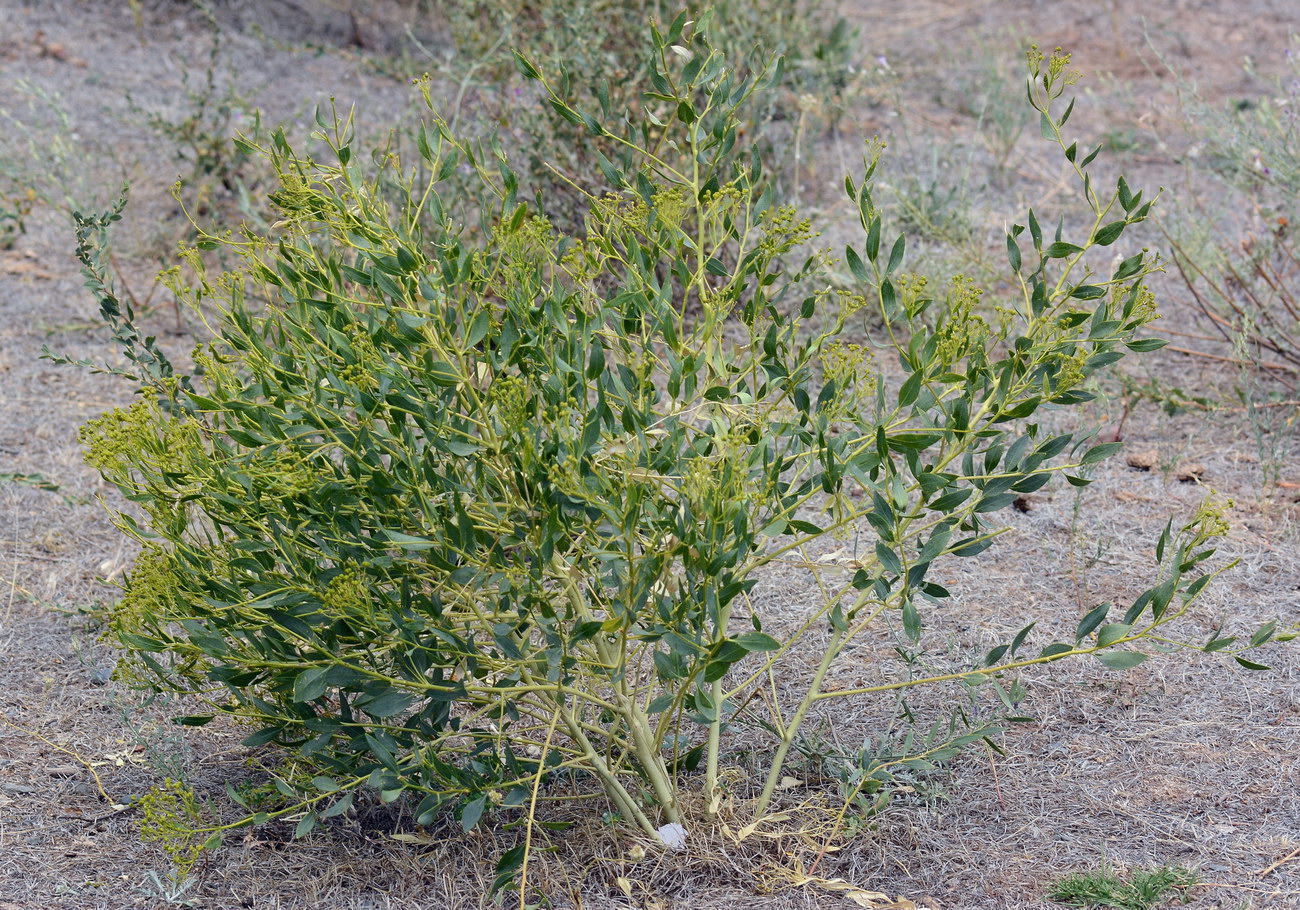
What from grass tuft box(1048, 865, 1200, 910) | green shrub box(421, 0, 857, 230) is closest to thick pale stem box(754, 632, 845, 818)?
grass tuft box(1048, 865, 1200, 910)

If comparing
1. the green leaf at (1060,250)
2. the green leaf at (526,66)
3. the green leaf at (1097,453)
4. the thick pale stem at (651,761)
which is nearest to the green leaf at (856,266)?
the green leaf at (1060,250)

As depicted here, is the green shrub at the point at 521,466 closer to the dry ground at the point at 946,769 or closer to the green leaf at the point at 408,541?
the green leaf at the point at 408,541

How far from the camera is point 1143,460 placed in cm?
379

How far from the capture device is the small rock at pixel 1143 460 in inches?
149

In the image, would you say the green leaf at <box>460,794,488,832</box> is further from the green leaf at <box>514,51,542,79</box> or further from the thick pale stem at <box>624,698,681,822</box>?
the green leaf at <box>514,51,542,79</box>

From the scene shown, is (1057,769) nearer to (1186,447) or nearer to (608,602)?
(608,602)

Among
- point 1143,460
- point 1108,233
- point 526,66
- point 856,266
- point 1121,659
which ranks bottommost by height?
point 1143,460

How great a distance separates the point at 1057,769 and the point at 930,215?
299cm

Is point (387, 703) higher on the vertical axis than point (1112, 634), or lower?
lower

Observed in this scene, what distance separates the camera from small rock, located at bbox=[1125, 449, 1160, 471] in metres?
3.78

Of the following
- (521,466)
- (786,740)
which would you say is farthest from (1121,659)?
(521,466)

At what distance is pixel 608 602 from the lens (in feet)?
6.73

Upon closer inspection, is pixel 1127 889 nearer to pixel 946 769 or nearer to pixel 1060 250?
pixel 946 769

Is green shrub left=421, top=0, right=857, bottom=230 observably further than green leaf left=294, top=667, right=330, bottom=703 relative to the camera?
Yes
